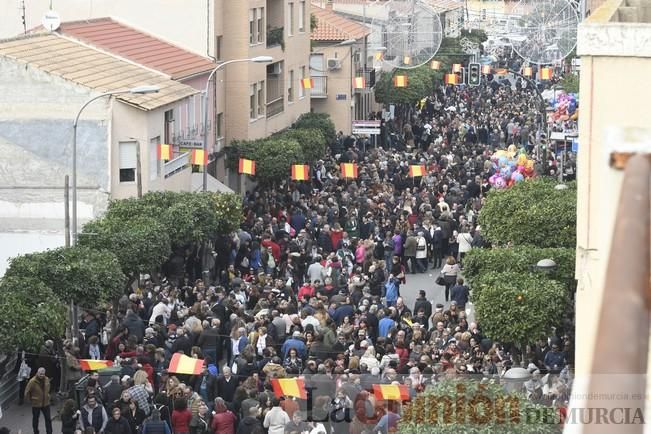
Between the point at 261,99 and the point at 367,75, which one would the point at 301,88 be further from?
the point at 367,75

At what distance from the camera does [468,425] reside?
1078cm

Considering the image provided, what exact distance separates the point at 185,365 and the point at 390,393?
3216 mm

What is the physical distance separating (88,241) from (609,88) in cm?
1685

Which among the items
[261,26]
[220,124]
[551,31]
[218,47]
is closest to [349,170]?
[220,124]

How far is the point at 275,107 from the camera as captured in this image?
49438 mm

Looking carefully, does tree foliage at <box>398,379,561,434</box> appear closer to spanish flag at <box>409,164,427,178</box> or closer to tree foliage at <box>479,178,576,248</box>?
tree foliage at <box>479,178,576,248</box>

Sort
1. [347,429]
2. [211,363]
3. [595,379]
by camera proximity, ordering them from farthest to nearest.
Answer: [211,363], [347,429], [595,379]

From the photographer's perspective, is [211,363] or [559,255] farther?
[559,255]

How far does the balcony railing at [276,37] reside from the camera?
48.6 meters

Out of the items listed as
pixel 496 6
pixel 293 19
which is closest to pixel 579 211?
pixel 293 19

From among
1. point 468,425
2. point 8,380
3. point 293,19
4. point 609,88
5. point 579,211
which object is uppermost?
point 293,19

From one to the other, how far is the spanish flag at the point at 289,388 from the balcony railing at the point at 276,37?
3283 cm

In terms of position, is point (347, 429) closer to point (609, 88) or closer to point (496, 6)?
point (609, 88)

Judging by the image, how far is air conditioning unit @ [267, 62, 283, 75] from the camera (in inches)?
1943
